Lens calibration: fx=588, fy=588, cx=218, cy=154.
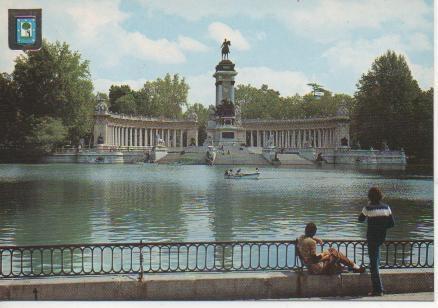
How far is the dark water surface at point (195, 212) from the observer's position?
40.5ft

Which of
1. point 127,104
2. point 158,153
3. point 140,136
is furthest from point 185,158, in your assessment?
point 127,104

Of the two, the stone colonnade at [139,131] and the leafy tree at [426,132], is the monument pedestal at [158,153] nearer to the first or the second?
the stone colonnade at [139,131]

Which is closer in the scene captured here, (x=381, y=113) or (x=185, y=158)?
(x=381, y=113)

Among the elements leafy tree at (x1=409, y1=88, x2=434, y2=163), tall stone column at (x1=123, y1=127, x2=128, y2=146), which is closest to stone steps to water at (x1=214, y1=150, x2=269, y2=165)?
tall stone column at (x1=123, y1=127, x2=128, y2=146)

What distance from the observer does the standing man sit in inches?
303

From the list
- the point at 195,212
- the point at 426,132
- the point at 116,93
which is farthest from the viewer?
the point at 116,93

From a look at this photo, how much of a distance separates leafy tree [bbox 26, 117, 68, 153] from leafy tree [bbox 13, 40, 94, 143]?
1.54 feet

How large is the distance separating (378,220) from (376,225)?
74 millimetres

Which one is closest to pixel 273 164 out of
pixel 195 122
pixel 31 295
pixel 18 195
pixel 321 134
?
pixel 321 134

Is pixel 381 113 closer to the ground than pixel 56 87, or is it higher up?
closer to the ground

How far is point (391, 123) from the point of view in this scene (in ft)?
111

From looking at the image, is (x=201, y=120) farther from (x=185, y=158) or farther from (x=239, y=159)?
(x=239, y=159)

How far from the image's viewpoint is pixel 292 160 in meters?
48.4

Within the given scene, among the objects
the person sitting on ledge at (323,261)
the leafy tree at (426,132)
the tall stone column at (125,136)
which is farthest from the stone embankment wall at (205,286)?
the tall stone column at (125,136)
